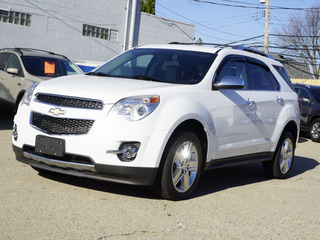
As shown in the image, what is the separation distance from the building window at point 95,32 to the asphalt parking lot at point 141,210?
914 inches

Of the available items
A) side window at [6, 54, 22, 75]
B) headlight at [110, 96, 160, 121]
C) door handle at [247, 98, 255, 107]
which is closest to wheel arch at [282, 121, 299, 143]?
door handle at [247, 98, 255, 107]

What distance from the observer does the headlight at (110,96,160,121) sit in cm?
511

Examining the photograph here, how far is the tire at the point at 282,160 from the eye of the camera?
25.4 ft

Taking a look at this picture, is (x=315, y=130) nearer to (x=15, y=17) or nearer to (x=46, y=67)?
(x=46, y=67)

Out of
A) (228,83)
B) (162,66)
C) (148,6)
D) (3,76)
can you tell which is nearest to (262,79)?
(228,83)

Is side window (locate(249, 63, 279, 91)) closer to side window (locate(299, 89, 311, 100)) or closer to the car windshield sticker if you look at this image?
the car windshield sticker

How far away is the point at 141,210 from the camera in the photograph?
199 inches

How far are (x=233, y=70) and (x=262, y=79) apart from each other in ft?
3.02

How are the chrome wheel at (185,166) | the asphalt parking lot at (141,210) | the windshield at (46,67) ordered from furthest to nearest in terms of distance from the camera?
the windshield at (46,67) → the chrome wheel at (185,166) → the asphalt parking lot at (141,210)

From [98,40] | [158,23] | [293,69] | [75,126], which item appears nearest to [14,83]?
[75,126]

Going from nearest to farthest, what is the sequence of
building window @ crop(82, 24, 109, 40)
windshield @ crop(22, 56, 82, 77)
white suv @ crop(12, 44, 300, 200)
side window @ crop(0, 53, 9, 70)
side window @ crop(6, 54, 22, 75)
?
white suv @ crop(12, 44, 300, 200) → windshield @ crop(22, 56, 82, 77) → side window @ crop(6, 54, 22, 75) → side window @ crop(0, 53, 9, 70) → building window @ crop(82, 24, 109, 40)

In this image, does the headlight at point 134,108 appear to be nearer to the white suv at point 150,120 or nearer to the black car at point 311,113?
the white suv at point 150,120

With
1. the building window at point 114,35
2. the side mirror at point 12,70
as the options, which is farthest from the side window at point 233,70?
the building window at point 114,35

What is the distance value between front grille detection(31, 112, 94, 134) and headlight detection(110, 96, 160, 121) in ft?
0.95
